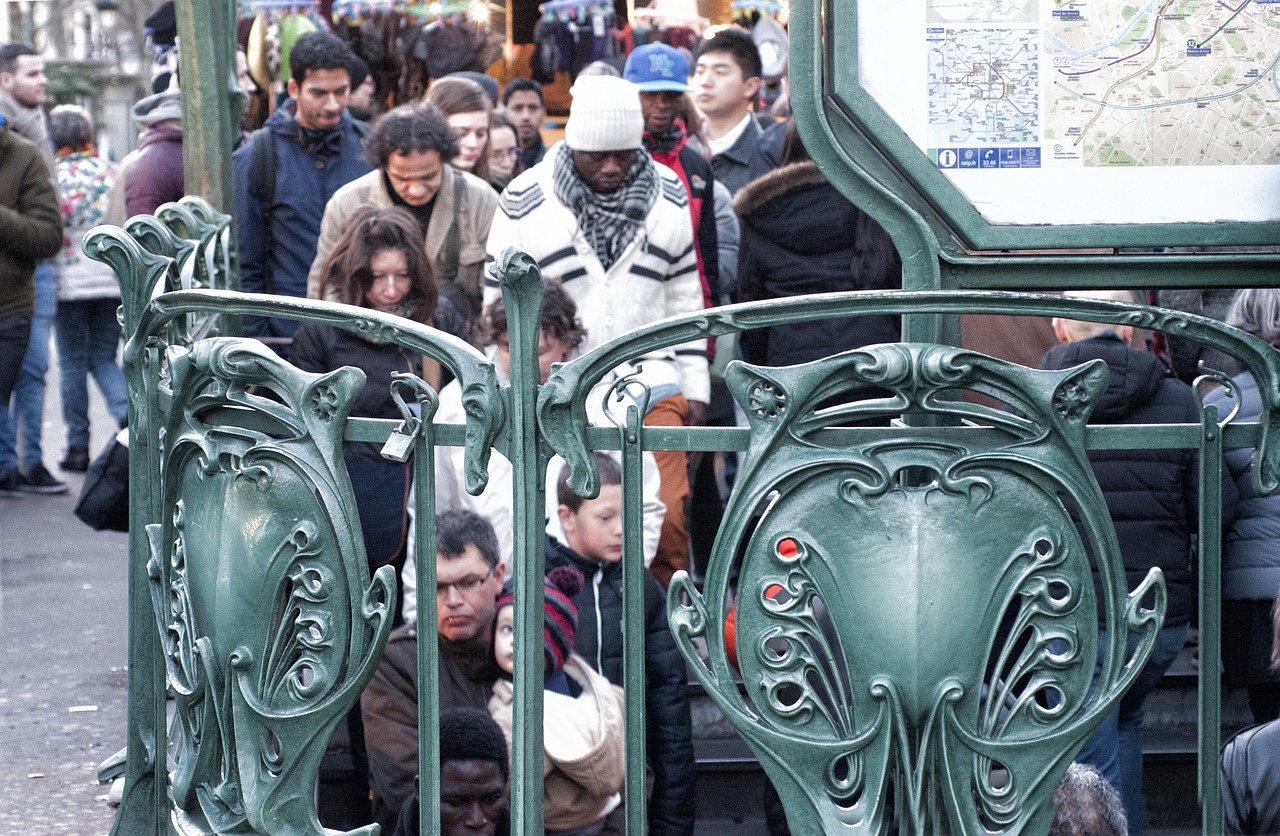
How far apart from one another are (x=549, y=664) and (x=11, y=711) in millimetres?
2586

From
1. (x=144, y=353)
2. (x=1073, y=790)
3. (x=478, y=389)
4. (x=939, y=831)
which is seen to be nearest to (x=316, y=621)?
(x=478, y=389)

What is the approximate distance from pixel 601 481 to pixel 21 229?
542cm

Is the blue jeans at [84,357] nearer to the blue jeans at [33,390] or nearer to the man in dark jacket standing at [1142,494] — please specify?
the blue jeans at [33,390]

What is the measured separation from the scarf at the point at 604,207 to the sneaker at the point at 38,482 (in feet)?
16.2

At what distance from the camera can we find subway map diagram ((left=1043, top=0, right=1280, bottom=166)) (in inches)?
125

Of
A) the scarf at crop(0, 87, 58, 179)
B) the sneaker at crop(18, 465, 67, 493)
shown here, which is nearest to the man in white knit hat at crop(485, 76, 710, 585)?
the scarf at crop(0, 87, 58, 179)

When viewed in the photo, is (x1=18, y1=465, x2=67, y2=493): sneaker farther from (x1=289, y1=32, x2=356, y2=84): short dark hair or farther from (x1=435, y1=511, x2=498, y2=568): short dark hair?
(x1=435, y1=511, x2=498, y2=568): short dark hair

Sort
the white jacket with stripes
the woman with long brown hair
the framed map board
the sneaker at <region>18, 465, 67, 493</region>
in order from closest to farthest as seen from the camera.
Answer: the framed map board
the woman with long brown hair
the white jacket with stripes
the sneaker at <region>18, 465, 67, 493</region>

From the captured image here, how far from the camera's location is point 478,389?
2.90 metres

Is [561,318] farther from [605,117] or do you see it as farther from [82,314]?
[82,314]

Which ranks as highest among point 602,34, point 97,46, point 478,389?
point 97,46

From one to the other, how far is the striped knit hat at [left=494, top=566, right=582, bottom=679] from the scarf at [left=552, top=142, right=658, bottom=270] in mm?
1872

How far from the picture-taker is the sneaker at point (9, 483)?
968 cm

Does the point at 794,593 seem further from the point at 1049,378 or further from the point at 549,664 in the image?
the point at 549,664
